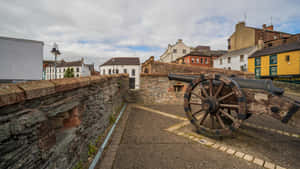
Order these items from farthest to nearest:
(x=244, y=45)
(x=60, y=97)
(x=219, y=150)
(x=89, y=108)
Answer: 1. (x=244, y=45)
2. (x=219, y=150)
3. (x=89, y=108)
4. (x=60, y=97)

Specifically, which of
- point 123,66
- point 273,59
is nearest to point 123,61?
point 123,66

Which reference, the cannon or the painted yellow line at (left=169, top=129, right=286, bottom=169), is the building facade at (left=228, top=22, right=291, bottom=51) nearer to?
the cannon

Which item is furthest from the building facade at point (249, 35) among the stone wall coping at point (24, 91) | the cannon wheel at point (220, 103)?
the stone wall coping at point (24, 91)

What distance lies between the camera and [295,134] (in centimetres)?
402

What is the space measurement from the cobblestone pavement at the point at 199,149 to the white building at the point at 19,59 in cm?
835

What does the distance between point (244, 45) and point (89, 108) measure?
108 ft

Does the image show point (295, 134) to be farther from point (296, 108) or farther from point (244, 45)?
point (244, 45)

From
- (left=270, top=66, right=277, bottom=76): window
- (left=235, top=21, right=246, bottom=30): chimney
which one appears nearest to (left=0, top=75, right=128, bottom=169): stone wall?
(left=270, top=66, right=277, bottom=76): window

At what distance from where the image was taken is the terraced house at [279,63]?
17719mm

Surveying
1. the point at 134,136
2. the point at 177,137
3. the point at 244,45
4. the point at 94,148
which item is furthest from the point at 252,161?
the point at 244,45

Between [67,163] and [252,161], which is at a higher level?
[67,163]

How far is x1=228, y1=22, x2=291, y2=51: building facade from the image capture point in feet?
84.7

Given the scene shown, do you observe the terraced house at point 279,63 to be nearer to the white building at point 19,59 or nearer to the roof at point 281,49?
the roof at point 281,49

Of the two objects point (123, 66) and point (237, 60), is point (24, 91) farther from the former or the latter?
point (123, 66)
